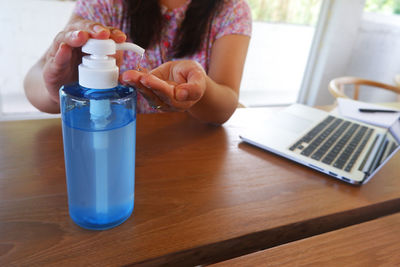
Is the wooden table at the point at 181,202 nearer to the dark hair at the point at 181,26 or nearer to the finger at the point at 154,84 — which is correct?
the finger at the point at 154,84

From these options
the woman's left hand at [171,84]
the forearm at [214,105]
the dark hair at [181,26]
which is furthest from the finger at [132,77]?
the dark hair at [181,26]

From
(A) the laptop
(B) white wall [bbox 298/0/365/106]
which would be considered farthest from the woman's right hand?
(B) white wall [bbox 298/0/365/106]

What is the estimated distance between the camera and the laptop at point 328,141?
0.54 metres

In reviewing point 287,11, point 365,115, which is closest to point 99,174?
point 365,115

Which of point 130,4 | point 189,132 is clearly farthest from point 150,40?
point 189,132

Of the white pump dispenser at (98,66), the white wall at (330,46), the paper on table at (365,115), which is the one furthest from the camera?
the white wall at (330,46)

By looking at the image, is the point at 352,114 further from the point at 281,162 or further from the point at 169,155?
the point at 169,155

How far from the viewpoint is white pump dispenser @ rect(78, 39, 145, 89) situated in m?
0.29

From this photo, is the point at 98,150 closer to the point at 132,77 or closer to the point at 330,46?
the point at 132,77

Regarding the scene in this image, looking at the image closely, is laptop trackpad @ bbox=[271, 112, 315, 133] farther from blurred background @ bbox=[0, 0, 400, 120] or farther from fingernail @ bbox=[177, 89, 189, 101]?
blurred background @ bbox=[0, 0, 400, 120]

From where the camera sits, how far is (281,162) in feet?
1.87

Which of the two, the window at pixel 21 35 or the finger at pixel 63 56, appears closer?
the finger at pixel 63 56

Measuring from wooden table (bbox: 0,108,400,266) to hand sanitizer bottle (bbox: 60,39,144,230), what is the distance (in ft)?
0.11

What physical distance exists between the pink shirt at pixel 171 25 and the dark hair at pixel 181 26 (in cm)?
2
